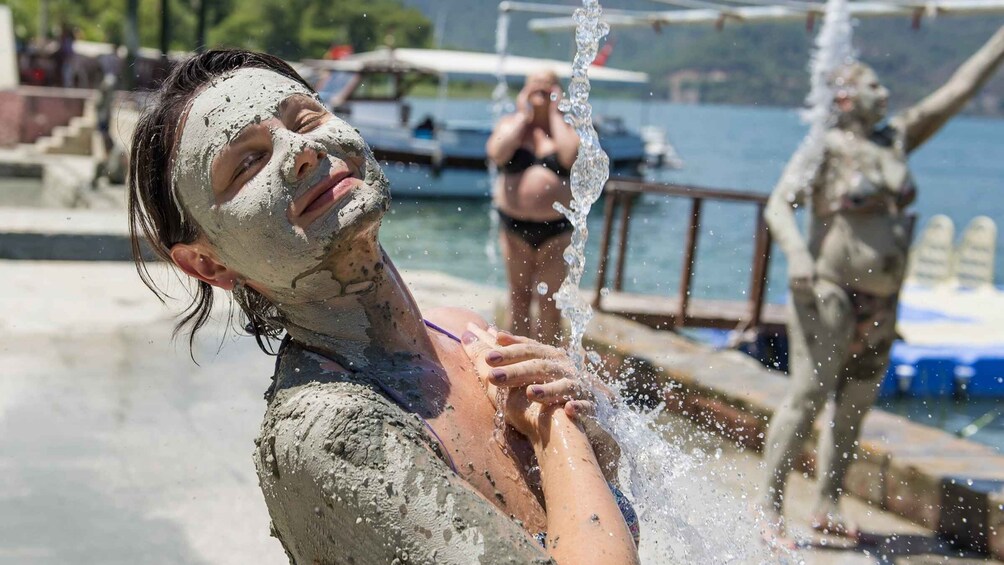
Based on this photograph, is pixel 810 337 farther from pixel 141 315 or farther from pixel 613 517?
pixel 141 315

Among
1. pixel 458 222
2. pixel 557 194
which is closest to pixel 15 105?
pixel 458 222

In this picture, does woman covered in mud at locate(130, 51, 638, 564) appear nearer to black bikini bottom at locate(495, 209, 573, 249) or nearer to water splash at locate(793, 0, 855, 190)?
water splash at locate(793, 0, 855, 190)

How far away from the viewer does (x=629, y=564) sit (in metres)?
1.39

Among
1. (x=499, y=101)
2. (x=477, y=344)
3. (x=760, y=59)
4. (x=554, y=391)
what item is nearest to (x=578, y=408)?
(x=554, y=391)

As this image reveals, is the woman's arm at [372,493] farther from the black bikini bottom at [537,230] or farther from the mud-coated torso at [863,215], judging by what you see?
the black bikini bottom at [537,230]

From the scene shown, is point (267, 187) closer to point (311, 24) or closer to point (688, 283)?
point (688, 283)

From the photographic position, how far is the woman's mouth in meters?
1.48

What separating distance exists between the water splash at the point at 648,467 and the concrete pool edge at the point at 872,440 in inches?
52.0

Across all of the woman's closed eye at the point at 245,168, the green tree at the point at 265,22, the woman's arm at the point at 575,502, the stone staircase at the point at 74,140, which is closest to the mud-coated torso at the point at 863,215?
the woman's arm at the point at 575,502

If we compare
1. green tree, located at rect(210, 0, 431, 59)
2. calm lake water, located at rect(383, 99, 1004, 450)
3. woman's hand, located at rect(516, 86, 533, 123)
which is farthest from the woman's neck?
green tree, located at rect(210, 0, 431, 59)

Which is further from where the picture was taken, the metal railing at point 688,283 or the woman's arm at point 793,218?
the metal railing at point 688,283

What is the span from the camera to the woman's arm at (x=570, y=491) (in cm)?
139

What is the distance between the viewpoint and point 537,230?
5703 millimetres

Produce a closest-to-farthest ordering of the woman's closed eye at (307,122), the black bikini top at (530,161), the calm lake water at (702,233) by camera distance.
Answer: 1. the woman's closed eye at (307,122)
2. the black bikini top at (530,161)
3. the calm lake water at (702,233)
